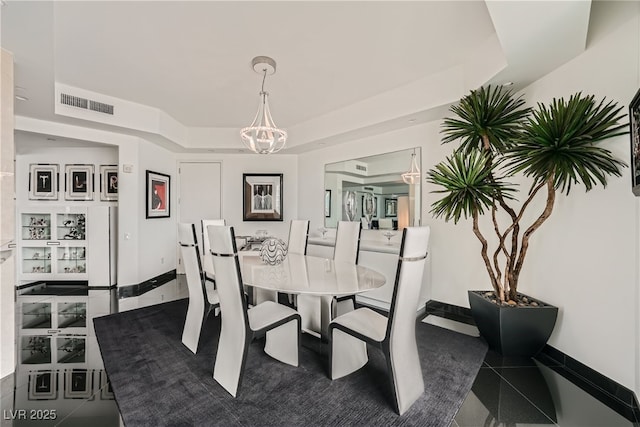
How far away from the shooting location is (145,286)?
4676 millimetres

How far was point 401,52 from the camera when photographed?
2.75 m

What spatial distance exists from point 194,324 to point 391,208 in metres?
2.90

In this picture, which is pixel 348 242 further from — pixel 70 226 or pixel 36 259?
pixel 36 259

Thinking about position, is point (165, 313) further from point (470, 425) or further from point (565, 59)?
point (565, 59)

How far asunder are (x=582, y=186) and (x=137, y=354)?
4066 millimetres

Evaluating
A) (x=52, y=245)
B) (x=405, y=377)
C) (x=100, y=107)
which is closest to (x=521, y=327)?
(x=405, y=377)

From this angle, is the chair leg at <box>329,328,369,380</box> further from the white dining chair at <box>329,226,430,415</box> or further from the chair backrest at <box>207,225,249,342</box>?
the chair backrest at <box>207,225,249,342</box>

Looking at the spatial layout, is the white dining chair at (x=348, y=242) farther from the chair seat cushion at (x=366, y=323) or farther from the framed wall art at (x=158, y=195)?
the framed wall art at (x=158, y=195)

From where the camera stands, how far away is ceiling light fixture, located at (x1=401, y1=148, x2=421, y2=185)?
3842 millimetres

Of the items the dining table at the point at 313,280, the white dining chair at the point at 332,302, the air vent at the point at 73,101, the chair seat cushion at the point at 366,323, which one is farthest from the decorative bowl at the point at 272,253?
the air vent at the point at 73,101

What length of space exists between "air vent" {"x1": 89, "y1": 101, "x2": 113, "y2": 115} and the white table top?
2.92 metres

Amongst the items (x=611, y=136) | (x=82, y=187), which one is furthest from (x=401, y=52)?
(x=82, y=187)

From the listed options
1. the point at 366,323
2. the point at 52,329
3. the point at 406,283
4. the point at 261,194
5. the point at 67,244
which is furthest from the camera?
the point at 261,194

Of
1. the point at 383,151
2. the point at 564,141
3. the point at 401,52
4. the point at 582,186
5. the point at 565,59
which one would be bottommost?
the point at 582,186
